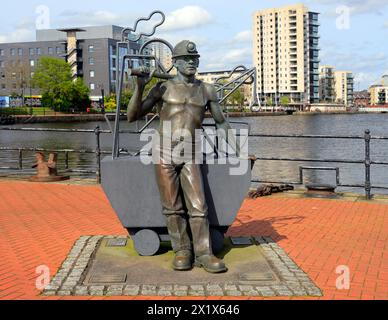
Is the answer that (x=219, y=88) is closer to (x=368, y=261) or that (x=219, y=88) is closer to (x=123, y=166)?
(x=123, y=166)

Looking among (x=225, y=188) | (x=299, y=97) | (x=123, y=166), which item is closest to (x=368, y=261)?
(x=225, y=188)

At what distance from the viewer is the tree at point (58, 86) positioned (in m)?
81.4

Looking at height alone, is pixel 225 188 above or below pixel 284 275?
above

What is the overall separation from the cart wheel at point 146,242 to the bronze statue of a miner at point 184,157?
0.35 metres

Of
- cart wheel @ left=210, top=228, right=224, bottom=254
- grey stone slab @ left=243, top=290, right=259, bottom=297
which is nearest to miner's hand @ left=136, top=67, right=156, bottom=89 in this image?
cart wheel @ left=210, top=228, right=224, bottom=254

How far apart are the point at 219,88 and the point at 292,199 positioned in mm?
3798

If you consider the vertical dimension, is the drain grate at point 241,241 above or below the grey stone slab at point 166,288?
above

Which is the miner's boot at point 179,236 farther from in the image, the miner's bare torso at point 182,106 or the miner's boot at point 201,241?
the miner's bare torso at point 182,106

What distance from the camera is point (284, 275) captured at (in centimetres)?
502

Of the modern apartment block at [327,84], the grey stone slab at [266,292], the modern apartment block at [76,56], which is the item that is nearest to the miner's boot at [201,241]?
the grey stone slab at [266,292]

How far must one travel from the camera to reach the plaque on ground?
4652mm

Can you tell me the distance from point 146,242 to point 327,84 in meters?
196

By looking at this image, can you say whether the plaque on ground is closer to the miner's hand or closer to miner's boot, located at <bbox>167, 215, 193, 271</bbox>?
miner's boot, located at <bbox>167, 215, 193, 271</bbox>

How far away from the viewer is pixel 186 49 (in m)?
5.37
